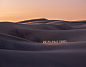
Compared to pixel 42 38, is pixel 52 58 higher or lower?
higher

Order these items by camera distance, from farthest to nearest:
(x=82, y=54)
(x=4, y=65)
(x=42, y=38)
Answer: (x=42, y=38) < (x=82, y=54) < (x=4, y=65)

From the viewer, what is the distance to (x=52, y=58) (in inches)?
71.5

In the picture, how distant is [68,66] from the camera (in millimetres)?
1636

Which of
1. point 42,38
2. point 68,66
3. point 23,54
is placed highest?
point 23,54

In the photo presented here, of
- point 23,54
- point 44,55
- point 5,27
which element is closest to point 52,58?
point 44,55

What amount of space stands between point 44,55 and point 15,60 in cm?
45

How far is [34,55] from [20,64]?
0.31m

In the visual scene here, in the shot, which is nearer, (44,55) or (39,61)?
(39,61)

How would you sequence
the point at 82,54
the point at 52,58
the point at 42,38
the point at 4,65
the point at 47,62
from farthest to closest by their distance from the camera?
1. the point at 42,38
2. the point at 82,54
3. the point at 52,58
4. the point at 47,62
5. the point at 4,65

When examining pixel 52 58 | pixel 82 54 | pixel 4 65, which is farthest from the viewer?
pixel 82 54

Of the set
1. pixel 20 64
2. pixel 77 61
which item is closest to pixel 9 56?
pixel 20 64

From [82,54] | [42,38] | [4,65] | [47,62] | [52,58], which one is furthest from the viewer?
[42,38]

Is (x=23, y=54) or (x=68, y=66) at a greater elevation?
(x=23, y=54)

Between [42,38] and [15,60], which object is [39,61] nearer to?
[15,60]
